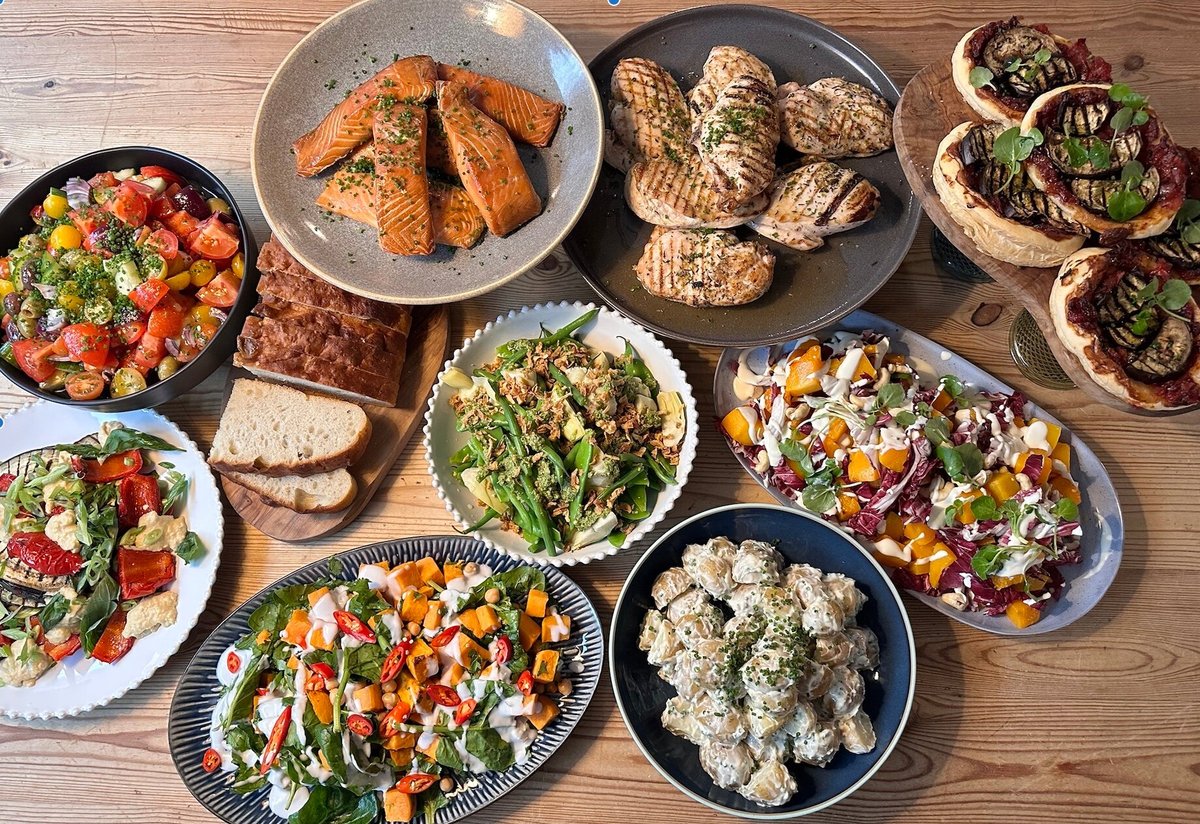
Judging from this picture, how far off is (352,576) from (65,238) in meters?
1.63

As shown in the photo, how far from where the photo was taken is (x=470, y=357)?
2902mm

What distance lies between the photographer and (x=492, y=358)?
2945 mm

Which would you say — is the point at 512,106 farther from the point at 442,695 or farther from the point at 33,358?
the point at 442,695

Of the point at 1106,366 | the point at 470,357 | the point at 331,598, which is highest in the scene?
the point at 1106,366

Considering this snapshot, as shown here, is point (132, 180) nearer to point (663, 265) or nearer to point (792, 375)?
point (663, 265)

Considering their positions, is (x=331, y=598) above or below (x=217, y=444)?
below

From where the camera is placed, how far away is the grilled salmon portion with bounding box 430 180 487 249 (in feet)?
8.82

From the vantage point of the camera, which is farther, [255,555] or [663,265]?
[255,555]

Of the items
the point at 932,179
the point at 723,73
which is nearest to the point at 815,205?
the point at 932,179

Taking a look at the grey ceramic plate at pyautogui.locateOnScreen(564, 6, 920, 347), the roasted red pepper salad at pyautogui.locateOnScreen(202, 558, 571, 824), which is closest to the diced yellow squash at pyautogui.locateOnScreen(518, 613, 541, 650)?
the roasted red pepper salad at pyautogui.locateOnScreen(202, 558, 571, 824)

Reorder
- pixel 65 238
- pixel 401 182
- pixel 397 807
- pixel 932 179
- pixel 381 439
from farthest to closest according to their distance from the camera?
pixel 381 439 → pixel 65 238 → pixel 397 807 → pixel 401 182 → pixel 932 179

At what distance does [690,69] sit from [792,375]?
1.17 m

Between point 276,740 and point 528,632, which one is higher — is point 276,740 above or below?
below

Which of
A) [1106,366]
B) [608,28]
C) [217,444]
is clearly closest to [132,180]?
[217,444]
